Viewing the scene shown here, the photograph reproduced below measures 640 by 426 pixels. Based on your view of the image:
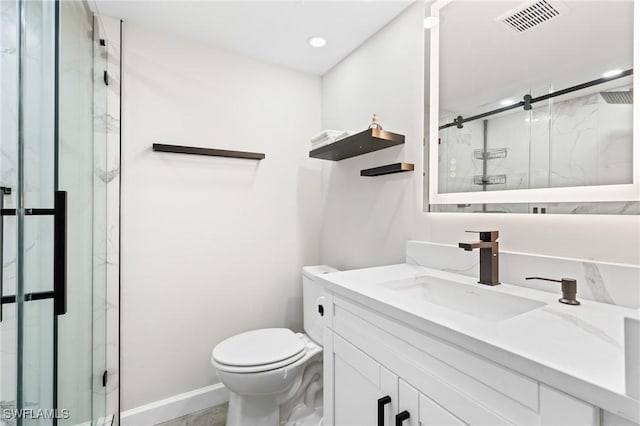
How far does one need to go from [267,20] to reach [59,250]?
1483 millimetres

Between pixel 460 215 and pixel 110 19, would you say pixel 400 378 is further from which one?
pixel 110 19

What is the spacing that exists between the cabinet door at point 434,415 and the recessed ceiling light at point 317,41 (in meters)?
1.87

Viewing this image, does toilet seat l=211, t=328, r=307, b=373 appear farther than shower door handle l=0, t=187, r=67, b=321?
Yes

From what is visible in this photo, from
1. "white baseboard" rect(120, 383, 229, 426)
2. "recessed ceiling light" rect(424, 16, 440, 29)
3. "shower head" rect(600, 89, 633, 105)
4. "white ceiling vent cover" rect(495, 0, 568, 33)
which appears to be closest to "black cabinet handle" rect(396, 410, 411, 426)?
"shower head" rect(600, 89, 633, 105)

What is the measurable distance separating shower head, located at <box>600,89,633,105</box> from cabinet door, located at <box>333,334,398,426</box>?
40.3 inches

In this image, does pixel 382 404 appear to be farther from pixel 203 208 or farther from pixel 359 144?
pixel 203 208

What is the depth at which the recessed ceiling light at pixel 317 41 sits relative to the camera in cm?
182

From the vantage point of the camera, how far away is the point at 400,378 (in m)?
0.83

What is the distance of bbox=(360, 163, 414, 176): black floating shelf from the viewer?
4.89 ft

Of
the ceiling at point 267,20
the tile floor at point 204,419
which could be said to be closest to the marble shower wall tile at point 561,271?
the ceiling at point 267,20

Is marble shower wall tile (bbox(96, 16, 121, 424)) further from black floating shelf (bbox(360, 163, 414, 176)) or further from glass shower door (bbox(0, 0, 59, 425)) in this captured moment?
black floating shelf (bbox(360, 163, 414, 176))

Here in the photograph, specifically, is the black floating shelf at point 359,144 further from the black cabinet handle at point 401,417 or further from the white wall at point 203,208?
the black cabinet handle at point 401,417

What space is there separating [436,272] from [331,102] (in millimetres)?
1452

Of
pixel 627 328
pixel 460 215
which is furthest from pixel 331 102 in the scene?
pixel 627 328
